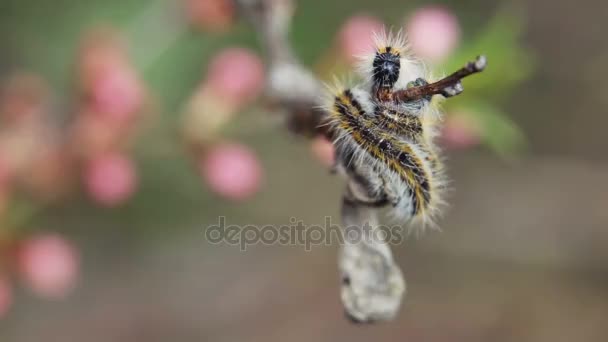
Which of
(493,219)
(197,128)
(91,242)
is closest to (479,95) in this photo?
(197,128)

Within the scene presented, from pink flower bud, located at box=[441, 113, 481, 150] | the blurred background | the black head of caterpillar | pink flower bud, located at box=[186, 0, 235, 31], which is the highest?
the blurred background

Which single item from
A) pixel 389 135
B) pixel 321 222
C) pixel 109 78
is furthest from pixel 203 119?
pixel 321 222

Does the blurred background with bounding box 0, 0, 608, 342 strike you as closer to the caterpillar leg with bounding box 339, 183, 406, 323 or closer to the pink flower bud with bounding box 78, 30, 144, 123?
the pink flower bud with bounding box 78, 30, 144, 123

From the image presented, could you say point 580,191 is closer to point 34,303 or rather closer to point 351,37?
point 351,37

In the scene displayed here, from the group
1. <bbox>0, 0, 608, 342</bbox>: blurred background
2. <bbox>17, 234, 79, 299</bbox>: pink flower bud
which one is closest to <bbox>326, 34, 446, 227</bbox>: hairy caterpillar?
<bbox>17, 234, 79, 299</bbox>: pink flower bud

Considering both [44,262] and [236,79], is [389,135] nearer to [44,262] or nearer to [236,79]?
[236,79]

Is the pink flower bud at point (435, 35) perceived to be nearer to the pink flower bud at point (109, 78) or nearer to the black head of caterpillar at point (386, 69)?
the pink flower bud at point (109, 78)
